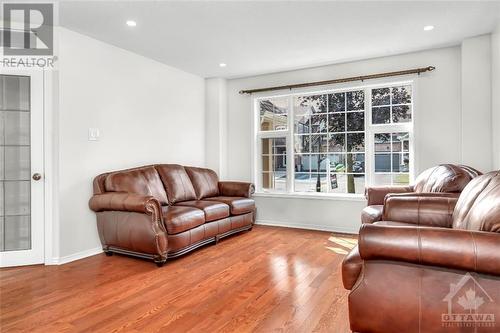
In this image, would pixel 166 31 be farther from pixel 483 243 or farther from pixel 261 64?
pixel 483 243

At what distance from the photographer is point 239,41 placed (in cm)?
360

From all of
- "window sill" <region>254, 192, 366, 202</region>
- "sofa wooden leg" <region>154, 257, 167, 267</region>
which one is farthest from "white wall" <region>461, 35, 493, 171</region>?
"sofa wooden leg" <region>154, 257, 167, 267</region>

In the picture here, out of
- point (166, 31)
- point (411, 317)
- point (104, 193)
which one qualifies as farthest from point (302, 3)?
point (104, 193)

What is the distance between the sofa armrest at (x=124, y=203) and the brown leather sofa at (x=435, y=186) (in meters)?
2.14

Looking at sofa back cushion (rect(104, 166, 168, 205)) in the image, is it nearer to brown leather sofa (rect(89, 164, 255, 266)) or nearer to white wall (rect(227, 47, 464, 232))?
brown leather sofa (rect(89, 164, 255, 266))

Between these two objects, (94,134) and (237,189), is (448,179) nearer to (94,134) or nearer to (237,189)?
(237,189)

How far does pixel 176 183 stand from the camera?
161 inches

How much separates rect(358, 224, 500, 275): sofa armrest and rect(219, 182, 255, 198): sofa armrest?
3.13 meters

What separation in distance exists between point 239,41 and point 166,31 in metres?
0.84

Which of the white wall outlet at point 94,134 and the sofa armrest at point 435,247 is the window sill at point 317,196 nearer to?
the white wall outlet at point 94,134

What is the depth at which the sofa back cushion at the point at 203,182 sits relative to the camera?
4434 mm

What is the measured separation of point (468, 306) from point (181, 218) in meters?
2.50

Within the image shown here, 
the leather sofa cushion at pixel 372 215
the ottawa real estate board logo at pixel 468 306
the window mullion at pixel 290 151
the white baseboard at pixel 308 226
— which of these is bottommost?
the white baseboard at pixel 308 226

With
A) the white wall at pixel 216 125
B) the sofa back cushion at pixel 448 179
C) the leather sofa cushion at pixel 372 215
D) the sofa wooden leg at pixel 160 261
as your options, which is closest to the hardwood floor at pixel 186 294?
the sofa wooden leg at pixel 160 261
